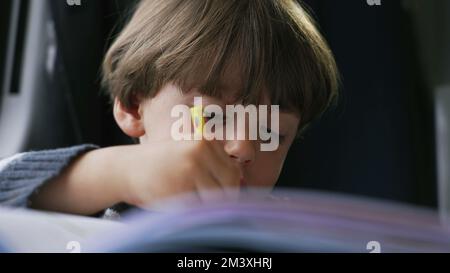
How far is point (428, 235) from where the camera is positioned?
3.08 feet

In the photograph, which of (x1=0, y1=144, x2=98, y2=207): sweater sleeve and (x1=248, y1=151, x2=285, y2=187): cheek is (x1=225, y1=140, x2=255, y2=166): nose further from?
(x1=0, y1=144, x2=98, y2=207): sweater sleeve

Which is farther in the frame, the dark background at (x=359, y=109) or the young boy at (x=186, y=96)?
the dark background at (x=359, y=109)

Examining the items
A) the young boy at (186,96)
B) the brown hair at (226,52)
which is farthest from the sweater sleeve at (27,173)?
the brown hair at (226,52)

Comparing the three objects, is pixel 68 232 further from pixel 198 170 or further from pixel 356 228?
pixel 356 228

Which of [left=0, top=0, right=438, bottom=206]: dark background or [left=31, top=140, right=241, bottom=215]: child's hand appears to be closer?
[left=31, top=140, right=241, bottom=215]: child's hand

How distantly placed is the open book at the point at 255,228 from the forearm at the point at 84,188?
19mm

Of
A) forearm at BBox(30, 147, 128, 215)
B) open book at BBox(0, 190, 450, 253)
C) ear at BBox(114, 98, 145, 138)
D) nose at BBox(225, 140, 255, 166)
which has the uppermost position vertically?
ear at BBox(114, 98, 145, 138)

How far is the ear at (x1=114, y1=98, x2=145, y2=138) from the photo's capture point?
0.94 m

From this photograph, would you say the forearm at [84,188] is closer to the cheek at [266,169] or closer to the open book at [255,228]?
the open book at [255,228]

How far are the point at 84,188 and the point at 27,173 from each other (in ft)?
0.24

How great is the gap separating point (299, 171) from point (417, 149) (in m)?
0.17

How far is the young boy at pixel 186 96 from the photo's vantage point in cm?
85

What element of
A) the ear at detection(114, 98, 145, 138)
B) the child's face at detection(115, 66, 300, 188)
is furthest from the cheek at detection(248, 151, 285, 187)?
the ear at detection(114, 98, 145, 138)
